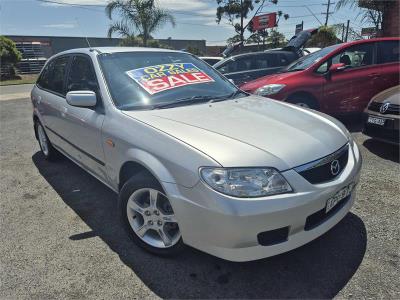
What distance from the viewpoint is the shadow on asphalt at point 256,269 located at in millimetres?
2318

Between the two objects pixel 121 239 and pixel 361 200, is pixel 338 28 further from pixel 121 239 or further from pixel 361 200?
pixel 121 239

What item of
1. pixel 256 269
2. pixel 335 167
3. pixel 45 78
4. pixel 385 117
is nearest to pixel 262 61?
pixel 385 117

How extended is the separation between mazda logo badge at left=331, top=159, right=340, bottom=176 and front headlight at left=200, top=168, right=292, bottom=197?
486 mm

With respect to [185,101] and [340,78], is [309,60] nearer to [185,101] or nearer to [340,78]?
[340,78]

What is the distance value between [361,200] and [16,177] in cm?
432

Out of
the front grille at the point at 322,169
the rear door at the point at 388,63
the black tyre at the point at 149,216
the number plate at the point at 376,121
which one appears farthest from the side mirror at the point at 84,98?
the rear door at the point at 388,63

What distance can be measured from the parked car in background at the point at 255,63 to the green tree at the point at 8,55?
69.5ft

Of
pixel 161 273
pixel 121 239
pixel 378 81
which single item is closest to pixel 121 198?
pixel 121 239

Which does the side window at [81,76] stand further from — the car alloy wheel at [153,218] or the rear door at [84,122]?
the car alloy wheel at [153,218]

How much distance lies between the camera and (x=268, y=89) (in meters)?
6.04

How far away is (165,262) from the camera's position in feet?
8.73

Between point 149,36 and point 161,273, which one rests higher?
point 149,36

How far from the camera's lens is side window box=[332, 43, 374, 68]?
6.34 m

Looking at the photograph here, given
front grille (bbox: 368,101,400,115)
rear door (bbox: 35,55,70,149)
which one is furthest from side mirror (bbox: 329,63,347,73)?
rear door (bbox: 35,55,70,149)
